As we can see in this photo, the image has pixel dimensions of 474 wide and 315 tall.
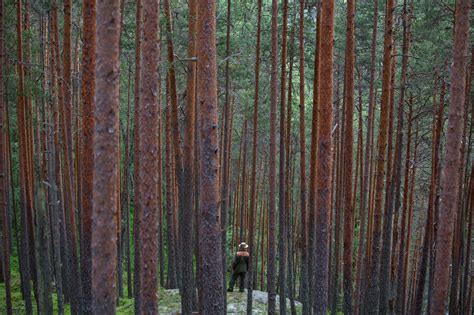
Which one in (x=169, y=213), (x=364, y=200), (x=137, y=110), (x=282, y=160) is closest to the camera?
(x=137, y=110)

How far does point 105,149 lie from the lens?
6.14 meters

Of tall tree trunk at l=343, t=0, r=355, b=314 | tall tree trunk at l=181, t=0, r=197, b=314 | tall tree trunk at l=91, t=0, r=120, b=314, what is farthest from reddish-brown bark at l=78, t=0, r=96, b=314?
tall tree trunk at l=343, t=0, r=355, b=314

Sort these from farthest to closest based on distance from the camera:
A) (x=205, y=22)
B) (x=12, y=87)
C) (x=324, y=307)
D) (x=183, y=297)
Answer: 1. (x=12, y=87)
2. (x=183, y=297)
3. (x=324, y=307)
4. (x=205, y=22)

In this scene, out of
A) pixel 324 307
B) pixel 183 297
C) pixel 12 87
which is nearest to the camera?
pixel 324 307

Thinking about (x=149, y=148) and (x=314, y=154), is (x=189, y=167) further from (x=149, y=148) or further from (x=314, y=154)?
(x=149, y=148)

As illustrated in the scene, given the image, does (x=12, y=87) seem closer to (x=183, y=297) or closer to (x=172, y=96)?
(x=172, y=96)

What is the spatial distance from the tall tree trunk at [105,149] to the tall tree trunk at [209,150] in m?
2.09

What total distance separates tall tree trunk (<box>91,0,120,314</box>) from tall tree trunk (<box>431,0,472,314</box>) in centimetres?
509

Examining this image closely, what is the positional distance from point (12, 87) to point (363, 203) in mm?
9977

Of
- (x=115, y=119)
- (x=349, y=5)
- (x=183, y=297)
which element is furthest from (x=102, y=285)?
(x=349, y=5)

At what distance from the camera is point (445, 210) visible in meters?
8.50

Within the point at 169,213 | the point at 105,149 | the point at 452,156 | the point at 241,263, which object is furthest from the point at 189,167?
the point at 241,263

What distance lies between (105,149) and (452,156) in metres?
5.28

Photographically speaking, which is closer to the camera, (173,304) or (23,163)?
(23,163)
